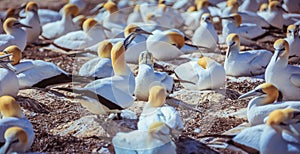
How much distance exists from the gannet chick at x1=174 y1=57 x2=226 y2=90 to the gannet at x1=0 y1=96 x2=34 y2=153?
2.62m

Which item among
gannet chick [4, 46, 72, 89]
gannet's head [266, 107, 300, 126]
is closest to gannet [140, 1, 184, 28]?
gannet chick [4, 46, 72, 89]

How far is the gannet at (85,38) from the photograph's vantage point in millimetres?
11586

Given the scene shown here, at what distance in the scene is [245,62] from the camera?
9.55 meters

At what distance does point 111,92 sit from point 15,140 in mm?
1733

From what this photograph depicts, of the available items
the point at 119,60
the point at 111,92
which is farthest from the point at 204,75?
the point at 111,92

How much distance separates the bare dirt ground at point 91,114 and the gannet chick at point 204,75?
0.35 feet

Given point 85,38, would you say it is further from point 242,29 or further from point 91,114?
point 91,114

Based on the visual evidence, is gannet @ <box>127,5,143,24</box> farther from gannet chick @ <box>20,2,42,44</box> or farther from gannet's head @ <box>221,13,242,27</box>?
gannet's head @ <box>221,13,242,27</box>

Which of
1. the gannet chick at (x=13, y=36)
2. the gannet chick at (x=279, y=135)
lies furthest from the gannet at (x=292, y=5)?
the gannet chick at (x=279, y=135)

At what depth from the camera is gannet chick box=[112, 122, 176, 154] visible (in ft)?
21.1

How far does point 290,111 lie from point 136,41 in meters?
4.35

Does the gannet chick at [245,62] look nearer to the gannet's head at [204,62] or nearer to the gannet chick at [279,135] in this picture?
the gannet's head at [204,62]

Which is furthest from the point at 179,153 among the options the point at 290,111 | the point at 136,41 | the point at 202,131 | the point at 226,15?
the point at 226,15

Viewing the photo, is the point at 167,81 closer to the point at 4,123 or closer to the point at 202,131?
the point at 202,131
